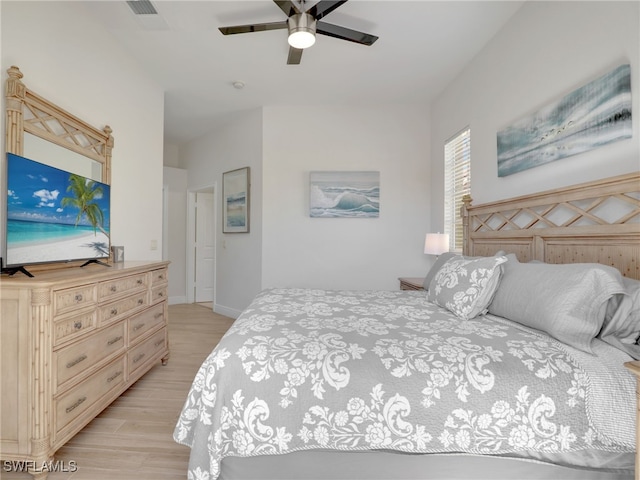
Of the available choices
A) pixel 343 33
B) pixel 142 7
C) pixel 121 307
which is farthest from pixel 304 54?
pixel 121 307

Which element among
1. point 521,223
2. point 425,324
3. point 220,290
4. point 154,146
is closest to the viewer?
point 425,324

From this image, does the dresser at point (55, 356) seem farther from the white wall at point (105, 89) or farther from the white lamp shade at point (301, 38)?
the white lamp shade at point (301, 38)

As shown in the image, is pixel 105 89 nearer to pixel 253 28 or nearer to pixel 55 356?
pixel 253 28

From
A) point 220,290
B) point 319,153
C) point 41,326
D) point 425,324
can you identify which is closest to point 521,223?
point 425,324

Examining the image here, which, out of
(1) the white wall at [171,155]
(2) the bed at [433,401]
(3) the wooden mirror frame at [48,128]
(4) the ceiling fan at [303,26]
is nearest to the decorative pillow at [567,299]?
(2) the bed at [433,401]

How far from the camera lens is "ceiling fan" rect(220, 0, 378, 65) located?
200cm

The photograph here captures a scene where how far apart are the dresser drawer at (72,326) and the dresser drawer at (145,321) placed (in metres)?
0.45

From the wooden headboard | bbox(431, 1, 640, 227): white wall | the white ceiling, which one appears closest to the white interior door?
the white ceiling

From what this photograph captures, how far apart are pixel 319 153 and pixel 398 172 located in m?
1.09

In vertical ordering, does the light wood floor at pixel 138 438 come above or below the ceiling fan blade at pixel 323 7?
below

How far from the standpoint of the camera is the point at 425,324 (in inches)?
63.5

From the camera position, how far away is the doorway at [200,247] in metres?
5.47

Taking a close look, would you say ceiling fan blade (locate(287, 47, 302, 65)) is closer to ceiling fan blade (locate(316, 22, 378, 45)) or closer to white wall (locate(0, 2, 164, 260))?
ceiling fan blade (locate(316, 22, 378, 45))

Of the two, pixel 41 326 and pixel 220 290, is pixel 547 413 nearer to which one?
pixel 41 326
